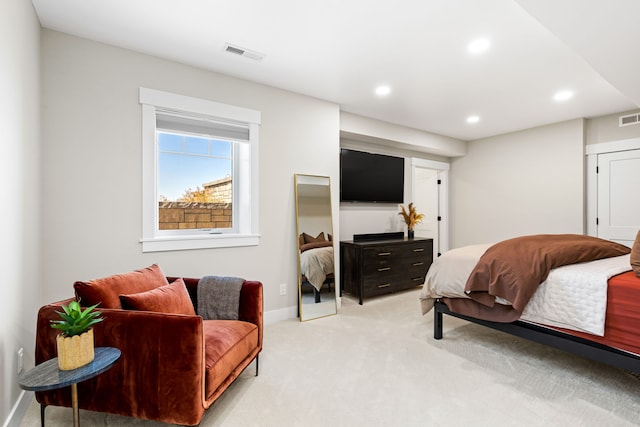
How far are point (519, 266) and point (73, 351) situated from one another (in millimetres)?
2637

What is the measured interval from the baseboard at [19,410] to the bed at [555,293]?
2.89 meters

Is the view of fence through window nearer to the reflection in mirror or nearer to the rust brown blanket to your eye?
the reflection in mirror

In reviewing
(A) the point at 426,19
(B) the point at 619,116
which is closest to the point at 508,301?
(A) the point at 426,19

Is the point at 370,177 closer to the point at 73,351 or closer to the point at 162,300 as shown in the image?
the point at 162,300

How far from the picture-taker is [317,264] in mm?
3617

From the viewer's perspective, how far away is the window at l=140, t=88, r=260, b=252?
8.82ft

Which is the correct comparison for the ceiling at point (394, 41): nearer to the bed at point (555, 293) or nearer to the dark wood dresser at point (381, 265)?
the bed at point (555, 293)

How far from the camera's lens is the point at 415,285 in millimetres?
4605

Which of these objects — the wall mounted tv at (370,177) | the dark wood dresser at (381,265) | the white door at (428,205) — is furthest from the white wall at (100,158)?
the white door at (428,205)

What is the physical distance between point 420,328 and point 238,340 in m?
1.99

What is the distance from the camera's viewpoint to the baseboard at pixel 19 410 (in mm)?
1582

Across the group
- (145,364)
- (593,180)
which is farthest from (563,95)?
(145,364)

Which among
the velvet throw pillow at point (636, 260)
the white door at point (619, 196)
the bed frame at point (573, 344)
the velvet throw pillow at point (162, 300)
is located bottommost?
the bed frame at point (573, 344)

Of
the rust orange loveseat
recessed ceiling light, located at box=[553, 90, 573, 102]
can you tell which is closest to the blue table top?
the rust orange loveseat
